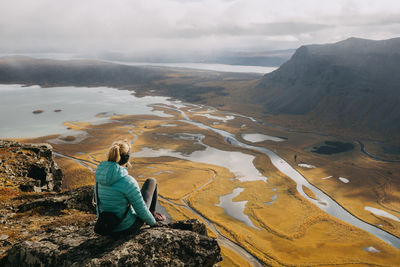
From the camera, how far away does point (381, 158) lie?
271 feet

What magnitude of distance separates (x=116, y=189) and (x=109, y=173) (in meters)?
0.48

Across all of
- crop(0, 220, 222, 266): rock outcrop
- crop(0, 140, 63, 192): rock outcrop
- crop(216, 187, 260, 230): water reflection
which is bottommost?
crop(216, 187, 260, 230): water reflection

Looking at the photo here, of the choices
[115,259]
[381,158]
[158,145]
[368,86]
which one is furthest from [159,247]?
[368,86]

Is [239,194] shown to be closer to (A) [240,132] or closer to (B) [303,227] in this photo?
(B) [303,227]

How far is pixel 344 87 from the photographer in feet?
471

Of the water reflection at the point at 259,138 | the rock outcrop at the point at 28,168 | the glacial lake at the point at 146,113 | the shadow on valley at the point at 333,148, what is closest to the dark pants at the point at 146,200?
the rock outcrop at the point at 28,168

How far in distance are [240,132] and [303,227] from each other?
228 ft

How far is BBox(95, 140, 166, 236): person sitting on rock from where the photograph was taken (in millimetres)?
6477

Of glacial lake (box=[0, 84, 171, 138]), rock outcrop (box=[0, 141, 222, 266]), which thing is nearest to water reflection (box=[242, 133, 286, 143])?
glacial lake (box=[0, 84, 171, 138])

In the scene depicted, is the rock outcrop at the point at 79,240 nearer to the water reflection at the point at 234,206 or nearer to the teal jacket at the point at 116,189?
the teal jacket at the point at 116,189

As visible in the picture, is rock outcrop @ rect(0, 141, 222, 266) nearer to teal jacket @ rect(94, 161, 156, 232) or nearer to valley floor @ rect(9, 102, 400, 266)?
teal jacket @ rect(94, 161, 156, 232)

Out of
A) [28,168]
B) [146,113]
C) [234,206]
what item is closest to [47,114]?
[146,113]

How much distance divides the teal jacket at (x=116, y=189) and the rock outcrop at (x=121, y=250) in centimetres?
97

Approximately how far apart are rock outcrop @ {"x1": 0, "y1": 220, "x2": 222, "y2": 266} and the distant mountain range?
12635cm
